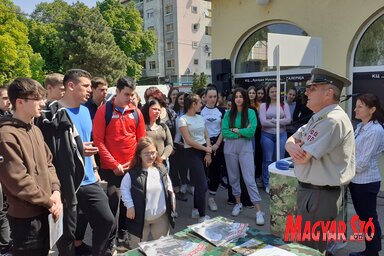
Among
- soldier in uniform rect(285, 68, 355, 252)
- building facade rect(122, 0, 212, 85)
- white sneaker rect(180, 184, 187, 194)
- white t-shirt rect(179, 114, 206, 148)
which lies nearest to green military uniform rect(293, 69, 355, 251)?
soldier in uniform rect(285, 68, 355, 252)

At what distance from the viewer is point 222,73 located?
8.87 m

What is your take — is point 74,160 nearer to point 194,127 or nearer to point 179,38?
point 194,127

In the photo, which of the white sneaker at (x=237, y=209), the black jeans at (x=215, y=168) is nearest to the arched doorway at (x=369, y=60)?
the black jeans at (x=215, y=168)

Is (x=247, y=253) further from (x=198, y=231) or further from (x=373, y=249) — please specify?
(x=373, y=249)

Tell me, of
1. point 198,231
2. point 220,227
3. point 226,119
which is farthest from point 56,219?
point 226,119

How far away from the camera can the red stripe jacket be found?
3424 millimetres

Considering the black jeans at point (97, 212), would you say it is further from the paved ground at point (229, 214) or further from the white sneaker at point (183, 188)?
the white sneaker at point (183, 188)

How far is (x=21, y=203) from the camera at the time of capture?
218 cm

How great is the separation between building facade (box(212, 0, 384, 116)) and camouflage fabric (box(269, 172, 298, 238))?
4.36 metres

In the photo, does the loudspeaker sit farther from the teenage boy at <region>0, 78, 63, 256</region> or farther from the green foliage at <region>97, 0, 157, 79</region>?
the green foliage at <region>97, 0, 157, 79</region>

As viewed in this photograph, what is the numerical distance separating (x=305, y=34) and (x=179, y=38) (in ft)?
100

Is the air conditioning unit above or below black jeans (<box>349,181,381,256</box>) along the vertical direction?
above

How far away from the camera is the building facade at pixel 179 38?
3694 centimetres

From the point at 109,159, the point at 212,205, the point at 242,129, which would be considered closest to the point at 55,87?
the point at 109,159
